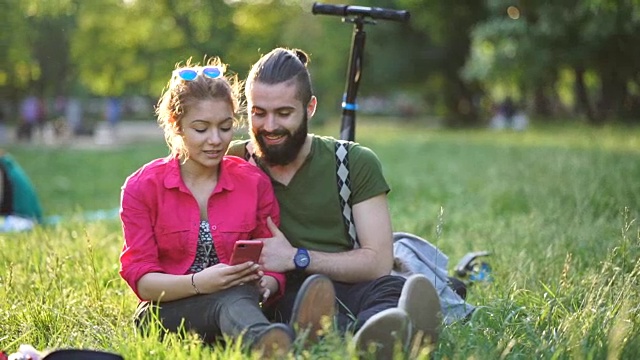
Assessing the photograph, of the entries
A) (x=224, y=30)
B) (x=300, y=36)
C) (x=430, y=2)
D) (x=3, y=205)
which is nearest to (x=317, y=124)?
(x=300, y=36)

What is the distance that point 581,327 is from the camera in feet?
12.1

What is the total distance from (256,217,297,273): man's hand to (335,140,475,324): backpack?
40cm

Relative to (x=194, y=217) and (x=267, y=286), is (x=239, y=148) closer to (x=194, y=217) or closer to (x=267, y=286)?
(x=194, y=217)

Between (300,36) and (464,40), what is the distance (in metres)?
12.1

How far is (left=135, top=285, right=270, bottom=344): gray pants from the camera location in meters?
3.68

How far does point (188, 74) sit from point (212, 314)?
1.08 metres

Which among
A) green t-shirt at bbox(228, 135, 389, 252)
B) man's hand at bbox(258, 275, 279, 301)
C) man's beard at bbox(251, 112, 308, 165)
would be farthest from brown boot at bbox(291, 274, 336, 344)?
man's beard at bbox(251, 112, 308, 165)

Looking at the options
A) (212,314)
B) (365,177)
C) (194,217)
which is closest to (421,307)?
(212,314)

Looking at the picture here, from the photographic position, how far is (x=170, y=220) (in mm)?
4074

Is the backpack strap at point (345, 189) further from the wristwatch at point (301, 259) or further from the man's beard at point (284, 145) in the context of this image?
the wristwatch at point (301, 259)

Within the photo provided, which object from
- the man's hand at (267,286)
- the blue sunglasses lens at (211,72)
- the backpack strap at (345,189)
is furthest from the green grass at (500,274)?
the blue sunglasses lens at (211,72)

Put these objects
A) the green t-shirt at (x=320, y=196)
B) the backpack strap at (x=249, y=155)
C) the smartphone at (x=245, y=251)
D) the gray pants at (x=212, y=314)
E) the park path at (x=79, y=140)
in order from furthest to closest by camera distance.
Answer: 1. the park path at (x=79, y=140)
2. the backpack strap at (x=249, y=155)
3. the green t-shirt at (x=320, y=196)
4. the smartphone at (x=245, y=251)
5. the gray pants at (x=212, y=314)

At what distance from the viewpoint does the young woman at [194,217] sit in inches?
155

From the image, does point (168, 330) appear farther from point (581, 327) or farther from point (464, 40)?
point (464, 40)
